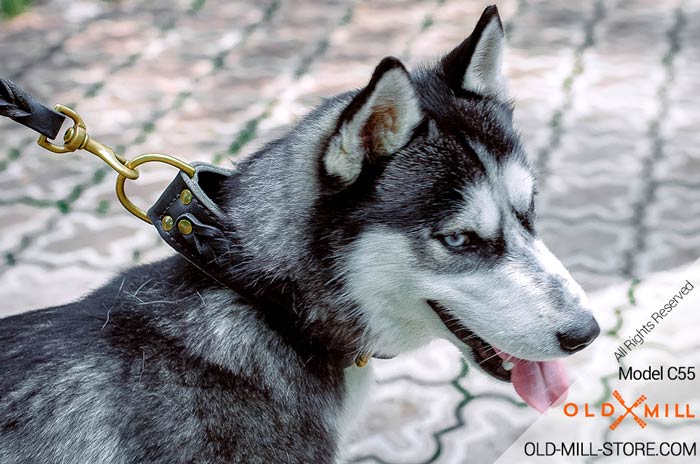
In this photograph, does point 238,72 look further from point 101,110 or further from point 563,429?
point 563,429

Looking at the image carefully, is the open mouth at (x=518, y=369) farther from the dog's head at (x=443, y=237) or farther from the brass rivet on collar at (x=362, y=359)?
the brass rivet on collar at (x=362, y=359)

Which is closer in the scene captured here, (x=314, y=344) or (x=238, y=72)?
(x=314, y=344)

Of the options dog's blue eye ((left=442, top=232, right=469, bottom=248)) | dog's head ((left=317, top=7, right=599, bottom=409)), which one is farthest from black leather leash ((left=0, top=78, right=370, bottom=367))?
dog's blue eye ((left=442, top=232, right=469, bottom=248))

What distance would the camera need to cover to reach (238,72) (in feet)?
22.4

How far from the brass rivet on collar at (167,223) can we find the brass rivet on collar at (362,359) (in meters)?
0.72

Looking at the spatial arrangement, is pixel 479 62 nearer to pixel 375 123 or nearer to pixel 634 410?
pixel 375 123

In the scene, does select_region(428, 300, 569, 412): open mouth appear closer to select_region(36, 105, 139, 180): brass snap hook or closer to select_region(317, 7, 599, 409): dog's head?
select_region(317, 7, 599, 409): dog's head

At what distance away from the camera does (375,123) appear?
8.17 ft

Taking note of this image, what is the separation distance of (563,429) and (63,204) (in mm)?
3333

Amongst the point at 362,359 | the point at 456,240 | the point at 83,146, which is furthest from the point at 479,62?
the point at 83,146

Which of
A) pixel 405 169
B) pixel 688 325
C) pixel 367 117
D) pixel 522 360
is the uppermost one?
pixel 367 117

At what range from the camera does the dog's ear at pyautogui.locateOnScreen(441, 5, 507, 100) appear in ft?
8.88

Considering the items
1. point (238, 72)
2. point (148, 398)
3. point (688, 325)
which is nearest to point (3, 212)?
point (238, 72)

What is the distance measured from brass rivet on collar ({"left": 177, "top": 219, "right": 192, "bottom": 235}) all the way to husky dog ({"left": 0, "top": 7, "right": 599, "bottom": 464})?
10cm
